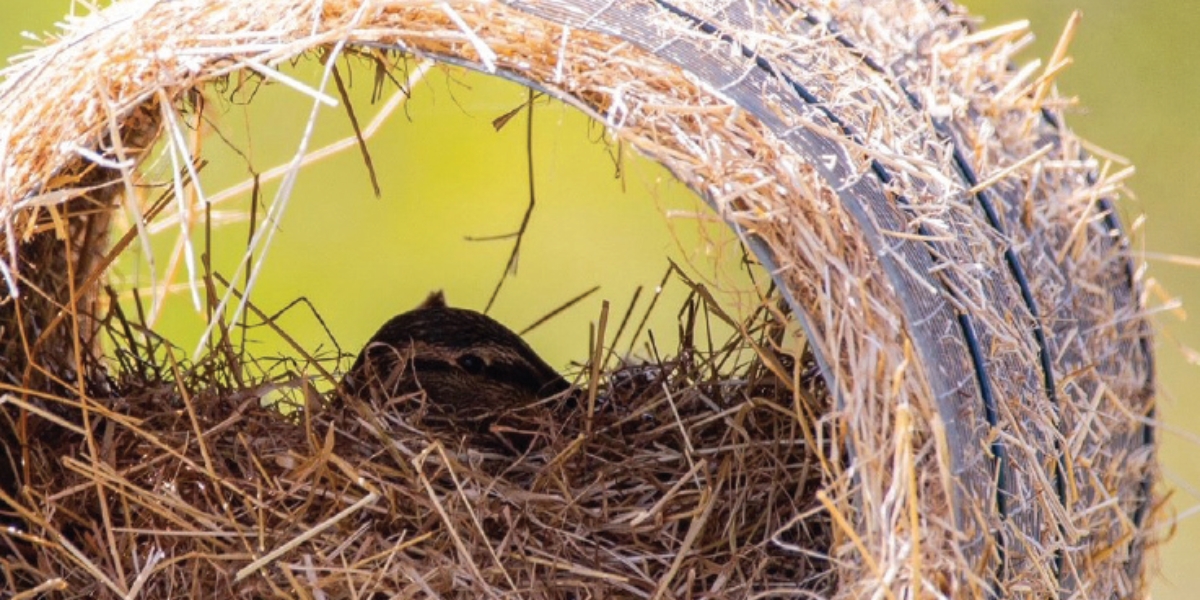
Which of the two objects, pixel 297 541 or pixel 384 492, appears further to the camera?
pixel 384 492

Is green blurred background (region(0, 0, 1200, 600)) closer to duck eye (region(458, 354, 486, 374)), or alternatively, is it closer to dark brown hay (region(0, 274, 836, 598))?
duck eye (region(458, 354, 486, 374))

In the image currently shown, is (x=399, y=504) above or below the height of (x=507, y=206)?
above

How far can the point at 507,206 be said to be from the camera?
842 centimetres

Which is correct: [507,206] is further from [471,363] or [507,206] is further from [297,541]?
[297,541]

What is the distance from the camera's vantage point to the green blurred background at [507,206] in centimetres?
802

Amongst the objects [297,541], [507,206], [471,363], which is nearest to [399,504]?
[297,541]

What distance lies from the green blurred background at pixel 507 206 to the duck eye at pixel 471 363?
316 centimetres

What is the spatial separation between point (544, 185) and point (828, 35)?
555cm

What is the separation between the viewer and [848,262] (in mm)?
2859

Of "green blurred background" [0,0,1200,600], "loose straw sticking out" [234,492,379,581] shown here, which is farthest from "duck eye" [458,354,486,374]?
"green blurred background" [0,0,1200,600]

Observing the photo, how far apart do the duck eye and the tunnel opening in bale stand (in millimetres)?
400

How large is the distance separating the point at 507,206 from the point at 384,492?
477 centimetres

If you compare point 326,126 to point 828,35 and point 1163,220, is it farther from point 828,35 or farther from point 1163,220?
point 828,35

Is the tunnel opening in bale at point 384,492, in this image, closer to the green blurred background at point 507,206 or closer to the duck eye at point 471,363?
the duck eye at point 471,363
